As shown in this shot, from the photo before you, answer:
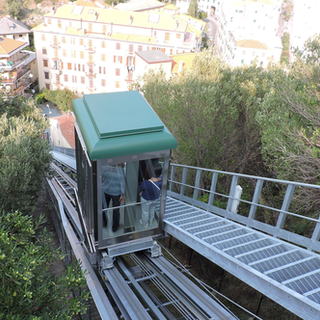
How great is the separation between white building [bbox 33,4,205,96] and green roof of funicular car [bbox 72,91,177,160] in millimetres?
37956

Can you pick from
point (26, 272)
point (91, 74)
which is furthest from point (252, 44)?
point (26, 272)

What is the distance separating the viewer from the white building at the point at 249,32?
51844mm

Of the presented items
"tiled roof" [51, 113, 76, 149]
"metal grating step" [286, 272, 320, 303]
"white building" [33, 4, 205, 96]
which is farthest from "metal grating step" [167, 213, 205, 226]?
"white building" [33, 4, 205, 96]

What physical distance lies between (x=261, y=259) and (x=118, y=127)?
2863 millimetres

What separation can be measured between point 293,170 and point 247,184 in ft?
10.7

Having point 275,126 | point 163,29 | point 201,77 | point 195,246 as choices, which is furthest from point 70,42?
point 195,246

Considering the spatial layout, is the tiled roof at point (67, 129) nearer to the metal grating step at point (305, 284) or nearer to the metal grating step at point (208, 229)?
the metal grating step at point (208, 229)

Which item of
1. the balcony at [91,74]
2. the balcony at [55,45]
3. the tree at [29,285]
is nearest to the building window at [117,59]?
the balcony at [91,74]

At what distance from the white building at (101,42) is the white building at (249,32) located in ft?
38.5

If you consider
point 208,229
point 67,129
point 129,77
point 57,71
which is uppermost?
point 208,229

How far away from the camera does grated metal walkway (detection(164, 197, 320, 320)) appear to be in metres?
3.68

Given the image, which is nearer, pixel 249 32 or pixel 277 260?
pixel 277 260

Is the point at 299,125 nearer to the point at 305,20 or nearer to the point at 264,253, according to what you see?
the point at 264,253

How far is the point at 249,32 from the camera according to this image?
6084 centimetres
